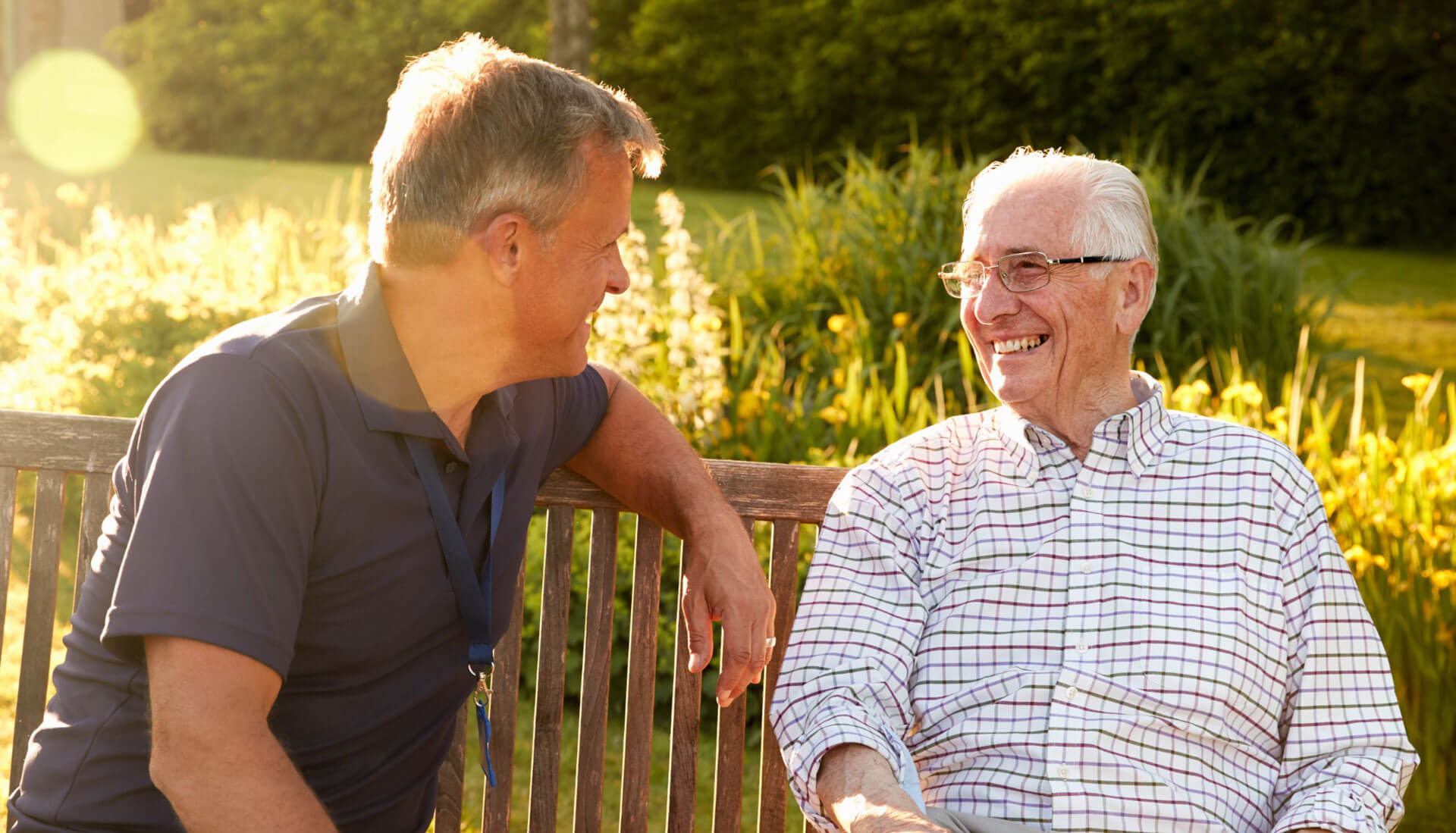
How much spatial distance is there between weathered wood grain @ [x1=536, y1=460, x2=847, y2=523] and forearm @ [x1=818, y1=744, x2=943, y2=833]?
51 centimetres

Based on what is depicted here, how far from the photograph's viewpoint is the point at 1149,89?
1648 centimetres

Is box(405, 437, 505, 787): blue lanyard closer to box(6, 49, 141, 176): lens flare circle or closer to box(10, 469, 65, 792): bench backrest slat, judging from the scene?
box(10, 469, 65, 792): bench backrest slat

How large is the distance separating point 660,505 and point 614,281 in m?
0.53

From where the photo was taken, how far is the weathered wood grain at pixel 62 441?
8.11ft

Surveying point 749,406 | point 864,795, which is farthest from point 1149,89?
point 864,795

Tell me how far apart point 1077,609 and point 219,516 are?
1414 mm

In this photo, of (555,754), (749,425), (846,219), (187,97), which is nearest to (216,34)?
(187,97)

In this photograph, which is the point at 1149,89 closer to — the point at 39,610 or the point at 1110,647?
the point at 1110,647

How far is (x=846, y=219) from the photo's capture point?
7676 millimetres

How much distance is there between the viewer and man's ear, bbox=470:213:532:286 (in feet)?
6.13

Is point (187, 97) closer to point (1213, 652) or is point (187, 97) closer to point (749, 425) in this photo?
point (749, 425)

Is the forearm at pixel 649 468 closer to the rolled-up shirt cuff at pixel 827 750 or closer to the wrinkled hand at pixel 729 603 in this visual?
the wrinkled hand at pixel 729 603

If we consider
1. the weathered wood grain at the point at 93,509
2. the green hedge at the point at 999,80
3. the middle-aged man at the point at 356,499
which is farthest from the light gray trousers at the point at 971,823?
the green hedge at the point at 999,80

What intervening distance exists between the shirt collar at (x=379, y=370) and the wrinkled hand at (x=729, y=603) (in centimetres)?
52
